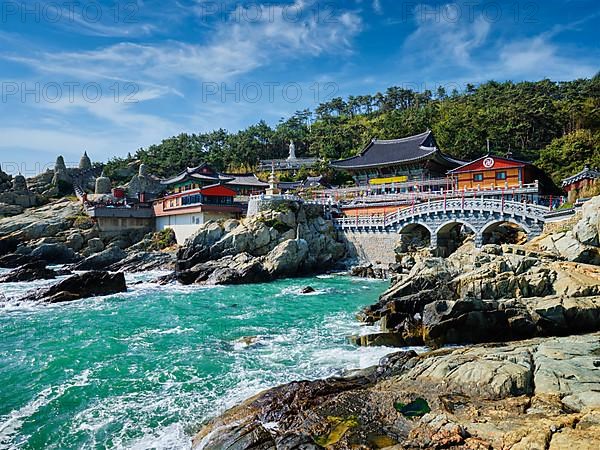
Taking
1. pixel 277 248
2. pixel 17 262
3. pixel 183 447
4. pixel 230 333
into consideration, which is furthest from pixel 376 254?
pixel 17 262

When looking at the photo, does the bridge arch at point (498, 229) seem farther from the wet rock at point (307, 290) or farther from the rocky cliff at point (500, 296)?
the wet rock at point (307, 290)

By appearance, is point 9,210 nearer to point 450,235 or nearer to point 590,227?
point 450,235

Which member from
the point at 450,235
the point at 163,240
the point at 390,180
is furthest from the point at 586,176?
the point at 163,240

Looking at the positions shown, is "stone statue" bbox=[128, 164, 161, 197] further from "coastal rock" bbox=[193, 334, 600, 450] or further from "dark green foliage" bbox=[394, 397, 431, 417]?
"dark green foliage" bbox=[394, 397, 431, 417]

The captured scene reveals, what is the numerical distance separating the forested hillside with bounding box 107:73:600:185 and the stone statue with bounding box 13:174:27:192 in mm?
17828

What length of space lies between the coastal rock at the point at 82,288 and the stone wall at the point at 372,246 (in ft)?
76.0

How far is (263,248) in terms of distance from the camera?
139 ft

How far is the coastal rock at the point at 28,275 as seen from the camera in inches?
1559

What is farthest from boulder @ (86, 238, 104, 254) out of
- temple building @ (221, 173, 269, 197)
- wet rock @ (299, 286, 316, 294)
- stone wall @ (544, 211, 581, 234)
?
stone wall @ (544, 211, 581, 234)

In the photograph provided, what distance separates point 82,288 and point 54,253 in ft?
72.7

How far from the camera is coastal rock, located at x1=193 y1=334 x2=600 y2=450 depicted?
8.98 metres

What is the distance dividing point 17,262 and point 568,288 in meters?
53.6

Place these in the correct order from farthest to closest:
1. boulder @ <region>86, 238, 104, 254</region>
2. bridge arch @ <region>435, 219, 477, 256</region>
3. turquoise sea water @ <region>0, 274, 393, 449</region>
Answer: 1. boulder @ <region>86, 238, 104, 254</region>
2. bridge arch @ <region>435, 219, 477, 256</region>
3. turquoise sea water @ <region>0, 274, 393, 449</region>

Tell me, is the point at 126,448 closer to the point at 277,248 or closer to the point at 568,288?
the point at 568,288
